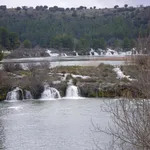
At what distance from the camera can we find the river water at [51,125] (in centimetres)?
2283

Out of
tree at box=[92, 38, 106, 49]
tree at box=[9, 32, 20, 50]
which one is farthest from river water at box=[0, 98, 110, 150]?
tree at box=[92, 38, 106, 49]

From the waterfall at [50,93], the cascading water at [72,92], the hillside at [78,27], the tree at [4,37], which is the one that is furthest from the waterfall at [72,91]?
the hillside at [78,27]

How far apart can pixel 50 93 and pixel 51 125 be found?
49.4 feet

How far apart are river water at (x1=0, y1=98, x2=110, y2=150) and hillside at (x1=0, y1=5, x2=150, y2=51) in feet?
231

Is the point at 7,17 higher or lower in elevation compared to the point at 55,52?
higher

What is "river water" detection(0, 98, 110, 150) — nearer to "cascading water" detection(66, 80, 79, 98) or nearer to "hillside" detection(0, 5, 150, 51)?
"cascading water" detection(66, 80, 79, 98)

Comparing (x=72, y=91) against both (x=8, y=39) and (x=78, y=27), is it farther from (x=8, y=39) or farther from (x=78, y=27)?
(x=78, y=27)

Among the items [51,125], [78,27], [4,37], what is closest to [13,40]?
[4,37]

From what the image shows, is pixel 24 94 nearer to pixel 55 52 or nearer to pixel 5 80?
pixel 5 80

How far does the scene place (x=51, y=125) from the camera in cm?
2759

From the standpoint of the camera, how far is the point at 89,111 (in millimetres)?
31844

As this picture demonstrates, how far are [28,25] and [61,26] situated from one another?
417 inches

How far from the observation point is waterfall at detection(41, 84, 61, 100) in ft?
139

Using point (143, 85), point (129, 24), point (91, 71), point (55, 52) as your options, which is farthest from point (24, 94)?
point (129, 24)
